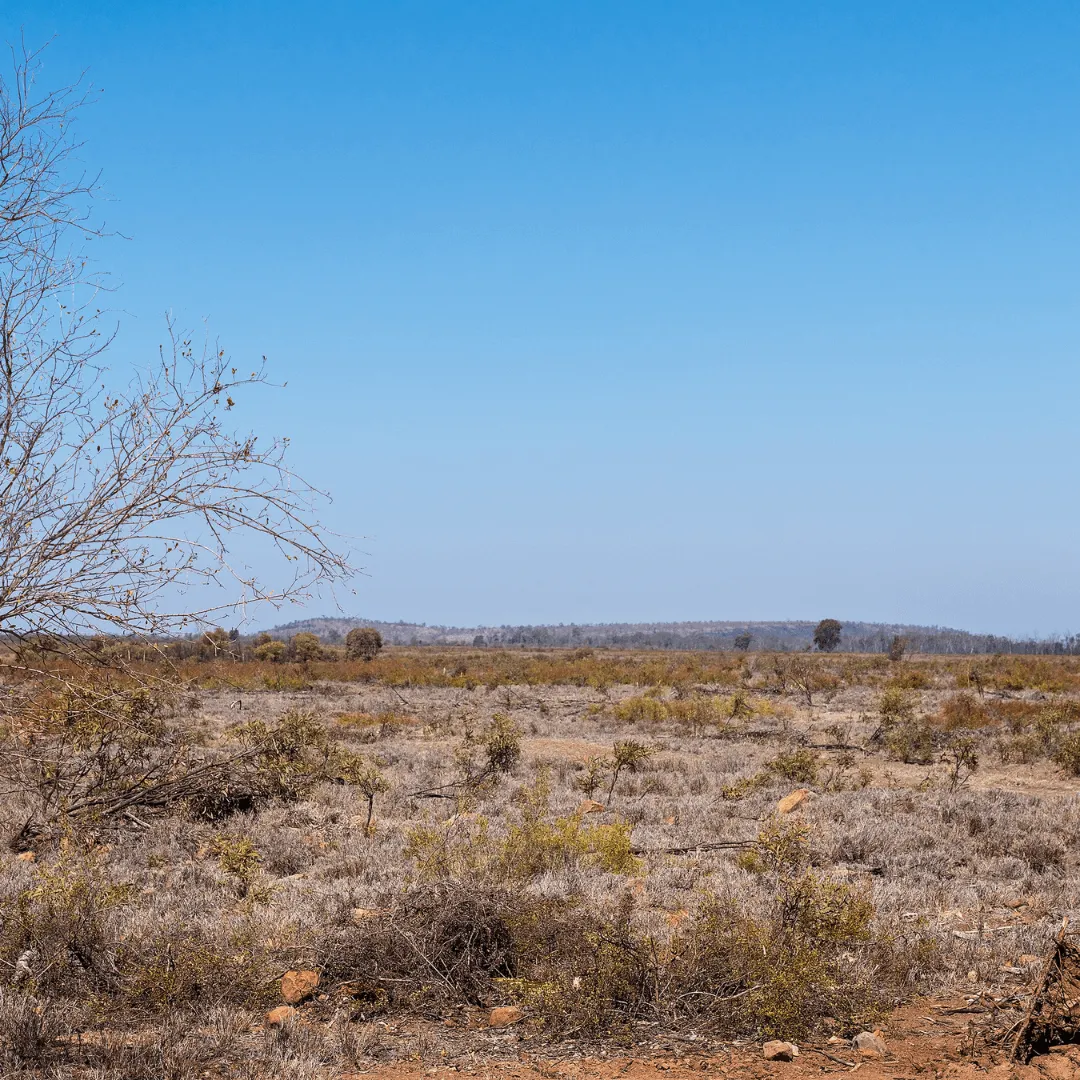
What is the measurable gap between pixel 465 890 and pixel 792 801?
7586 millimetres

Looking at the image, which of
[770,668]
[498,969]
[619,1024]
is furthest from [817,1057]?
[770,668]

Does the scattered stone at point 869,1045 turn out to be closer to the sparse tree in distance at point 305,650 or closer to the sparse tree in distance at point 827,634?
the sparse tree in distance at point 305,650

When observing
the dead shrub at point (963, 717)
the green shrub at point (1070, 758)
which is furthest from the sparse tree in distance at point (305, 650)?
the green shrub at point (1070, 758)

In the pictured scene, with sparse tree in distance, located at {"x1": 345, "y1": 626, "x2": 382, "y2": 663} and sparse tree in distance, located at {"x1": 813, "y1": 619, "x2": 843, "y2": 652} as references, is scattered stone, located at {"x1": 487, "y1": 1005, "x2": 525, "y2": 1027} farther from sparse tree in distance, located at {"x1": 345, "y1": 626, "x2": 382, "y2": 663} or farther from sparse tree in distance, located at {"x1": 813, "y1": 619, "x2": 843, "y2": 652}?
sparse tree in distance, located at {"x1": 813, "y1": 619, "x2": 843, "y2": 652}

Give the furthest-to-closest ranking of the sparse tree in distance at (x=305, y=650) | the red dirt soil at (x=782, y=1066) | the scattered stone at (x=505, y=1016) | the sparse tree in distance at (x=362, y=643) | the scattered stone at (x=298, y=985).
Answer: the sparse tree in distance at (x=362, y=643) < the sparse tree in distance at (x=305, y=650) < the scattered stone at (x=298, y=985) < the scattered stone at (x=505, y=1016) < the red dirt soil at (x=782, y=1066)

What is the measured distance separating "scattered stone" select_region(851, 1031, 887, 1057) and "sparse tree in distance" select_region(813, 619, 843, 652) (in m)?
107

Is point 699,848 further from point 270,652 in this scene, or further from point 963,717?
point 270,652

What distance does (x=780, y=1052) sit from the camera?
5.05 m

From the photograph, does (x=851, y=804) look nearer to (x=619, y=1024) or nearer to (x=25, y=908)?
(x=619, y=1024)

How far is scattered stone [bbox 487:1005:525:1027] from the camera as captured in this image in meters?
5.52

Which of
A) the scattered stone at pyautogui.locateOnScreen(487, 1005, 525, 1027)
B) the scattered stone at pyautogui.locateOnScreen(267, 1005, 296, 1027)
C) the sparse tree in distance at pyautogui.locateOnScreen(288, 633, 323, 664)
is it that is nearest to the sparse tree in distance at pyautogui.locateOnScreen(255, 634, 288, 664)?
the sparse tree in distance at pyautogui.locateOnScreen(288, 633, 323, 664)

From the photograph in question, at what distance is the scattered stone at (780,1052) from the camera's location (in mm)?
5047

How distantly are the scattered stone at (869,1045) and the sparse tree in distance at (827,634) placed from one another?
106956mm

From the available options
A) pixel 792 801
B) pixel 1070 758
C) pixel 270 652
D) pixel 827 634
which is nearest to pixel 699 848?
pixel 792 801
